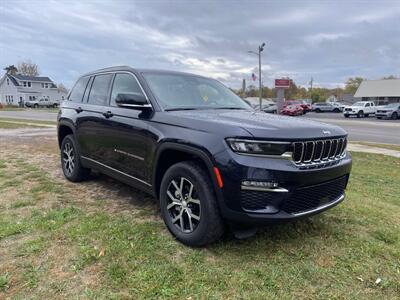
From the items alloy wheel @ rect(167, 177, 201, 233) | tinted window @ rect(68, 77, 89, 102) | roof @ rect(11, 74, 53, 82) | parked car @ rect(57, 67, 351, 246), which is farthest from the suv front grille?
roof @ rect(11, 74, 53, 82)

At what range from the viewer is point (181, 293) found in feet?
9.12

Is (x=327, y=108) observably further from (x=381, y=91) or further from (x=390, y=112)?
(x=390, y=112)

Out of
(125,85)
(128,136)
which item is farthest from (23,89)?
(128,136)

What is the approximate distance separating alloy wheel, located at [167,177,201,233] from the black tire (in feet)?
8.42

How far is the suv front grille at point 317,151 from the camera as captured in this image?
3121mm

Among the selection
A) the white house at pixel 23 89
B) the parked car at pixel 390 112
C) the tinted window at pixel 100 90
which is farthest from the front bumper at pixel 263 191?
the white house at pixel 23 89

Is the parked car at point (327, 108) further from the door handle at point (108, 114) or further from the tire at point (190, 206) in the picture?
the tire at point (190, 206)

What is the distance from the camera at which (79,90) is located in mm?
5875

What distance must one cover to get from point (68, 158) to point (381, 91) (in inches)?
2696

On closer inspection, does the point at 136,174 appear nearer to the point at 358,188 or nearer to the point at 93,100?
the point at 93,100

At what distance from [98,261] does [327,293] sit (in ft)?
6.57

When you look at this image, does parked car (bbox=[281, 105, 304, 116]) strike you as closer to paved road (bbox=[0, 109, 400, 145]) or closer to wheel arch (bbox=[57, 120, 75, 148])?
paved road (bbox=[0, 109, 400, 145])

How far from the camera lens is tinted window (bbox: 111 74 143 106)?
14.2 feet

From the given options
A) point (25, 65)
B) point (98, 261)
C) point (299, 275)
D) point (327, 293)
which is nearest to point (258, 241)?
point (299, 275)
